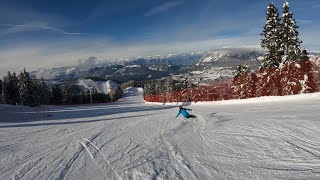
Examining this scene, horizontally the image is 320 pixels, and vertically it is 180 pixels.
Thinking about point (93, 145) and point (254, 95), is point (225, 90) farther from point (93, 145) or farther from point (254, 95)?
point (93, 145)

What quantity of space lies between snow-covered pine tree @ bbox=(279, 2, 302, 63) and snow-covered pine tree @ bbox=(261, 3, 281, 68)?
105cm

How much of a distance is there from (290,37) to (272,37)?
2.25 m

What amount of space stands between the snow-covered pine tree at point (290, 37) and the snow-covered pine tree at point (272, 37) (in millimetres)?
1049

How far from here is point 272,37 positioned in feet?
121

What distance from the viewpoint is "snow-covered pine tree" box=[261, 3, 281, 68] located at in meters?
36.9

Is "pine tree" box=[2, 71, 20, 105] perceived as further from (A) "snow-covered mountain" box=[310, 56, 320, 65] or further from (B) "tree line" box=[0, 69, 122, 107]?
(A) "snow-covered mountain" box=[310, 56, 320, 65]

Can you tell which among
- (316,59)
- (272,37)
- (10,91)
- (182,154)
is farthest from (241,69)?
(10,91)

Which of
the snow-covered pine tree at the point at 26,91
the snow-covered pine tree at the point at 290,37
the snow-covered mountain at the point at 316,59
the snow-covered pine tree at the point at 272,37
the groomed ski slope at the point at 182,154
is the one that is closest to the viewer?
the groomed ski slope at the point at 182,154

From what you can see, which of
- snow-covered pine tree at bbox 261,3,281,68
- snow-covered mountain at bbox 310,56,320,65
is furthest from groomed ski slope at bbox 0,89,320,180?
snow-covered pine tree at bbox 261,3,281,68

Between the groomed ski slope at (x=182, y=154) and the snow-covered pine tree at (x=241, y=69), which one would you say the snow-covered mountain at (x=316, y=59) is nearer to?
the groomed ski slope at (x=182, y=154)

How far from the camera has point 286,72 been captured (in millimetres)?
27062

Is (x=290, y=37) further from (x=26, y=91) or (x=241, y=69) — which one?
(x=26, y=91)

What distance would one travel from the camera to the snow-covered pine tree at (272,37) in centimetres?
3694

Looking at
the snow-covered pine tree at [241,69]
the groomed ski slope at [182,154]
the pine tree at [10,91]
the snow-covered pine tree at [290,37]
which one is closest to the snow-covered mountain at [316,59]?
the snow-covered pine tree at [290,37]
